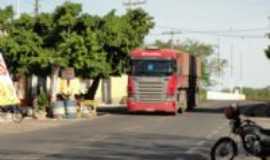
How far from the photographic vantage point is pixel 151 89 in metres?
47.5

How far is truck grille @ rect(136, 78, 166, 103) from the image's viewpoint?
47.5m

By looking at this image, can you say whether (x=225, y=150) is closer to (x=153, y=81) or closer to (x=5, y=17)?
(x=153, y=81)

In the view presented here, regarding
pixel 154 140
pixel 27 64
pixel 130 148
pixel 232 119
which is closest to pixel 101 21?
pixel 27 64

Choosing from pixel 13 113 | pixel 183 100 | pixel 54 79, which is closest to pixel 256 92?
pixel 183 100

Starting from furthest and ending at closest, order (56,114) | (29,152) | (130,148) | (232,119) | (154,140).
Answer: (56,114)
(154,140)
(130,148)
(29,152)
(232,119)

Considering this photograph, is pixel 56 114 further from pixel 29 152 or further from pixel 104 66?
pixel 29 152

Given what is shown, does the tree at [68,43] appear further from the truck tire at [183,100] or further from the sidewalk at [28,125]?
the sidewalk at [28,125]

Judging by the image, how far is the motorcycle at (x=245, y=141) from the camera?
18.2 m

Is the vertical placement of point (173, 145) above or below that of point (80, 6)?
below

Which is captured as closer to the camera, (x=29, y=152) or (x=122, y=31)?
(x=29, y=152)

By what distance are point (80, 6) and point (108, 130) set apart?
19.2 metres

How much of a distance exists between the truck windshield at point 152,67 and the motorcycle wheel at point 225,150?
28978 mm

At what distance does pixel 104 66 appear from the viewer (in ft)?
166

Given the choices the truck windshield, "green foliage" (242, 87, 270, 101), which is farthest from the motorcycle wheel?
"green foliage" (242, 87, 270, 101)
